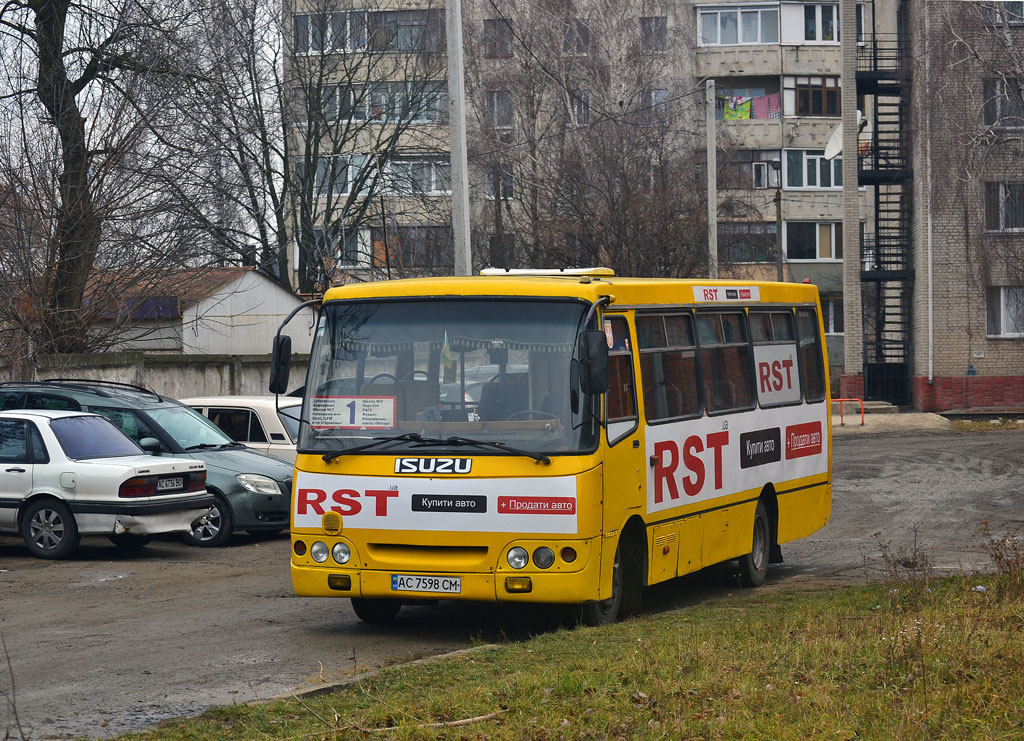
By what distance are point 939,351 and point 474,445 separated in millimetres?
39501

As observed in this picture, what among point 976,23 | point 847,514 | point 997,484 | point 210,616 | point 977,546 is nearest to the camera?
point 210,616

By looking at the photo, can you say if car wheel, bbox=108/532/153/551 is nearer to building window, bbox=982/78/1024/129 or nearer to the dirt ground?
the dirt ground

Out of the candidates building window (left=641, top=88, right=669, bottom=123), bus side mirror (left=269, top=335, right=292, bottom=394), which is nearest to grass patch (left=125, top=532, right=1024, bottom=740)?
bus side mirror (left=269, top=335, right=292, bottom=394)

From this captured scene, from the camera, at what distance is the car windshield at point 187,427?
17.6 m

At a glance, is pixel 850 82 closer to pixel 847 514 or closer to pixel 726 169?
pixel 726 169

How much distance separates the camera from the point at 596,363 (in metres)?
9.71

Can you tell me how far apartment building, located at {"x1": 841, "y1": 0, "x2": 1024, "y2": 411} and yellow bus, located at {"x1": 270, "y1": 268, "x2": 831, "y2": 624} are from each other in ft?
110

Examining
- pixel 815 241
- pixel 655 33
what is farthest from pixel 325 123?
pixel 815 241

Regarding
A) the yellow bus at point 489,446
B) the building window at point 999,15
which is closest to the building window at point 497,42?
the building window at point 999,15

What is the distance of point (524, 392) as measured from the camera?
1012cm

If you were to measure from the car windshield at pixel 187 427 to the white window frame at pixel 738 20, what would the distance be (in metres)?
44.3

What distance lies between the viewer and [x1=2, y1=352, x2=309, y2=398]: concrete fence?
23.1 m

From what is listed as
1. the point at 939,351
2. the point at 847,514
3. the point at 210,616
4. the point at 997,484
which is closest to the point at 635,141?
the point at 939,351

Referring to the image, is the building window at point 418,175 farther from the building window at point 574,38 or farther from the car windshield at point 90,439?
the car windshield at point 90,439
